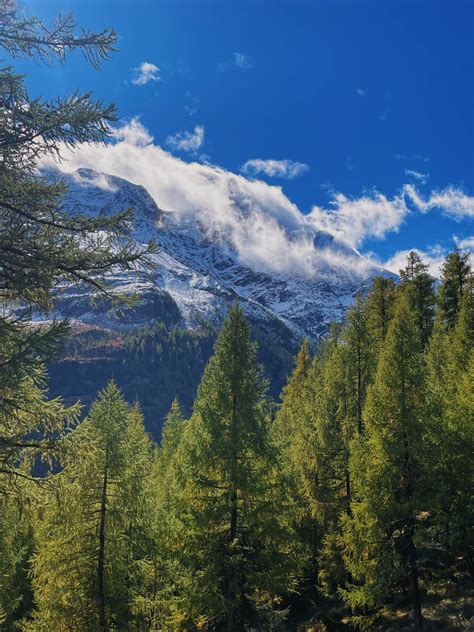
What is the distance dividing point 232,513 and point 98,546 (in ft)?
15.0

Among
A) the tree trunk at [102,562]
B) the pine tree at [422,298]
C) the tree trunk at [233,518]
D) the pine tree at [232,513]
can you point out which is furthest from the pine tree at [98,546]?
the pine tree at [422,298]

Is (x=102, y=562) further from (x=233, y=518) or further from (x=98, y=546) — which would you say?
(x=233, y=518)


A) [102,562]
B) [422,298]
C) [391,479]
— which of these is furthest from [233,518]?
[422,298]

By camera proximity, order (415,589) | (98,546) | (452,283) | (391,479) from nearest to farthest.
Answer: (98,546), (415,589), (391,479), (452,283)

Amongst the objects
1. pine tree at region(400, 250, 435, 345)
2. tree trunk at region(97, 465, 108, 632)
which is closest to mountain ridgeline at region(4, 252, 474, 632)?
tree trunk at region(97, 465, 108, 632)

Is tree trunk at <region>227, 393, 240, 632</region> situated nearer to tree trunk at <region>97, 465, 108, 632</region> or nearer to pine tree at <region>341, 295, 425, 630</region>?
tree trunk at <region>97, 465, 108, 632</region>

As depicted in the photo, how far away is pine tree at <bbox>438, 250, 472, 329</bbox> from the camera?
133ft

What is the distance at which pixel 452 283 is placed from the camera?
40.8 meters

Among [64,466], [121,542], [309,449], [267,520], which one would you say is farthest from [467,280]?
[64,466]

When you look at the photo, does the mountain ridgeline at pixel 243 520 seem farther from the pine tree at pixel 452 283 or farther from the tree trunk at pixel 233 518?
the pine tree at pixel 452 283

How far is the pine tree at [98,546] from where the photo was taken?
1404 centimetres

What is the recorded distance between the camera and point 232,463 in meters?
14.5

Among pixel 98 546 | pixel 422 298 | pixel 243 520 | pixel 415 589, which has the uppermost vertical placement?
pixel 422 298

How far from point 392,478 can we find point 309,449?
867 cm
